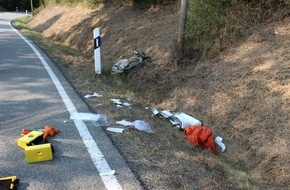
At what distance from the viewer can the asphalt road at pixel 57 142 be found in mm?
3402

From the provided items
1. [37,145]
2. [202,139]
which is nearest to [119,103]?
[202,139]

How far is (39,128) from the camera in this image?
4.70 m

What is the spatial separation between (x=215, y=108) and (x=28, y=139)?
350 centimetres

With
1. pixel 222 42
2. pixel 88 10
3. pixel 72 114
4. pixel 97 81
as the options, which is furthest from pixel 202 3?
pixel 88 10

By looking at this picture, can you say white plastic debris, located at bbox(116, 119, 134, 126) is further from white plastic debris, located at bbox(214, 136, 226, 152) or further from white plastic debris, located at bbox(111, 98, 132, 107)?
white plastic debris, located at bbox(214, 136, 226, 152)

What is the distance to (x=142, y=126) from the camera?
16.8ft

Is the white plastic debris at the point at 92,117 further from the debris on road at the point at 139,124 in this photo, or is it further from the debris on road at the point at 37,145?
the debris on road at the point at 37,145

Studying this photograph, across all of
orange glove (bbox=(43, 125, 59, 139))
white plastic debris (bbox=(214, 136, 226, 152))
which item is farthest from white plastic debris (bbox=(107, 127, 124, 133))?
white plastic debris (bbox=(214, 136, 226, 152))

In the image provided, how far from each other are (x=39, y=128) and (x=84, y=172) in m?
1.44

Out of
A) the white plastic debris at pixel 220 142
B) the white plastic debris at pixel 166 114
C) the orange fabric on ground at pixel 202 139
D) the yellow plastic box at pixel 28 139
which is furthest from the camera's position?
the white plastic debris at pixel 166 114

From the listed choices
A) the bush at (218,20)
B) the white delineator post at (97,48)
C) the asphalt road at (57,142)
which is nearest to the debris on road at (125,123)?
the asphalt road at (57,142)

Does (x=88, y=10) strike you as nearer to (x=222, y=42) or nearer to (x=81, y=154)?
(x=222, y=42)

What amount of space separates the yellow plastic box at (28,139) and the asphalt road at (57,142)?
0.07m

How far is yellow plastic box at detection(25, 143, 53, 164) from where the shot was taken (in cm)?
369
